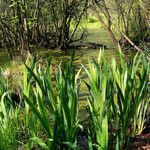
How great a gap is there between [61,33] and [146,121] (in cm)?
1255

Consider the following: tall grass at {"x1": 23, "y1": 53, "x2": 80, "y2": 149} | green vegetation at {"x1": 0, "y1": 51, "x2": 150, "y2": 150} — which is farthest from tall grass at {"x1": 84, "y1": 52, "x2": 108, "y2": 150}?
tall grass at {"x1": 23, "y1": 53, "x2": 80, "y2": 149}

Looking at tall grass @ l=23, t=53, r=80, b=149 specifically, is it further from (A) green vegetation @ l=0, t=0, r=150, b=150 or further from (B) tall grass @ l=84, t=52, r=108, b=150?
(B) tall grass @ l=84, t=52, r=108, b=150

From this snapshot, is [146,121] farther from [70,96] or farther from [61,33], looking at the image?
[61,33]

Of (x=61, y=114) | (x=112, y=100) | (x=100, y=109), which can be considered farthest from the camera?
(x=112, y=100)

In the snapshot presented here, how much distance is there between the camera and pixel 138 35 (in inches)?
723

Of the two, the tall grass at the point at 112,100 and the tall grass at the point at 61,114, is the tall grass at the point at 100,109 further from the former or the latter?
the tall grass at the point at 61,114

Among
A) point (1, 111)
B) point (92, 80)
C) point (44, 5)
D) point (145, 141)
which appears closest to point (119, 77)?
point (92, 80)

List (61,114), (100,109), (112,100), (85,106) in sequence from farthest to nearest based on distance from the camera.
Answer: (85,106)
(112,100)
(100,109)
(61,114)

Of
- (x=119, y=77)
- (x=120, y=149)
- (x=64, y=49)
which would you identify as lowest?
(x=64, y=49)

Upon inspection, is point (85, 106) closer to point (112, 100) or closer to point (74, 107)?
point (112, 100)

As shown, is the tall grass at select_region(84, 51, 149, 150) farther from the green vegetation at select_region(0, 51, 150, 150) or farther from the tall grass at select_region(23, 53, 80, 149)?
the tall grass at select_region(23, 53, 80, 149)

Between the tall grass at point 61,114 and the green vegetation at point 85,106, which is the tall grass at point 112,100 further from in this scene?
the tall grass at point 61,114

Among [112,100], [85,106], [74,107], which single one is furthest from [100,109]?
[85,106]

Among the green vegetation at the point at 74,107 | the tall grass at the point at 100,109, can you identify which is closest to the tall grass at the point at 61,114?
the green vegetation at the point at 74,107
